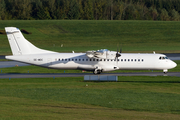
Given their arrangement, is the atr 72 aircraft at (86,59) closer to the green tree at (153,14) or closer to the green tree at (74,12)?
the green tree at (74,12)

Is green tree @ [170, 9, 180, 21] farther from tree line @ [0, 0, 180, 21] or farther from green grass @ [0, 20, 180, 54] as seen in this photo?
green grass @ [0, 20, 180, 54]

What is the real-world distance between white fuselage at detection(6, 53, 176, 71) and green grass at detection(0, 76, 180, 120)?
18.2 feet

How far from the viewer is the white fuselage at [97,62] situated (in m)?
43.0

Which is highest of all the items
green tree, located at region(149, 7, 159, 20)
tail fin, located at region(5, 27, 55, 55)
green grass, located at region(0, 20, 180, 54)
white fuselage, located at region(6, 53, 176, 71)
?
green tree, located at region(149, 7, 159, 20)

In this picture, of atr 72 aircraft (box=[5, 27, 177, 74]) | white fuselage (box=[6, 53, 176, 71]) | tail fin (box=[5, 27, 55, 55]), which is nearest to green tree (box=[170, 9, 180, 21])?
white fuselage (box=[6, 53, 176, 71])

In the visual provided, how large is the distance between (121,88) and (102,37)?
266 feet

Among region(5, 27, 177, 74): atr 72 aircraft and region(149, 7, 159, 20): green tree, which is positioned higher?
region(149, 7, 159, 20): green tree

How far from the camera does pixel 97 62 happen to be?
43375 millimetres

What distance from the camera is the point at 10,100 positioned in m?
24.7

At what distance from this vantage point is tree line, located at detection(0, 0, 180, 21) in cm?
14412

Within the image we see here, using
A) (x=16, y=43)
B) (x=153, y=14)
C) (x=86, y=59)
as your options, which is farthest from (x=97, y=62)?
(x=153, y=14)

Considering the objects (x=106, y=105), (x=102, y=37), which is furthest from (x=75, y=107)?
(x=102, y=37)

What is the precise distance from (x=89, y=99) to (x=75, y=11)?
124452 millimetres

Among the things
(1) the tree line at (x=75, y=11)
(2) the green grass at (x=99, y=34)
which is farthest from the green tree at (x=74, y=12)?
(2) the green grass at (x=99, y=34)
